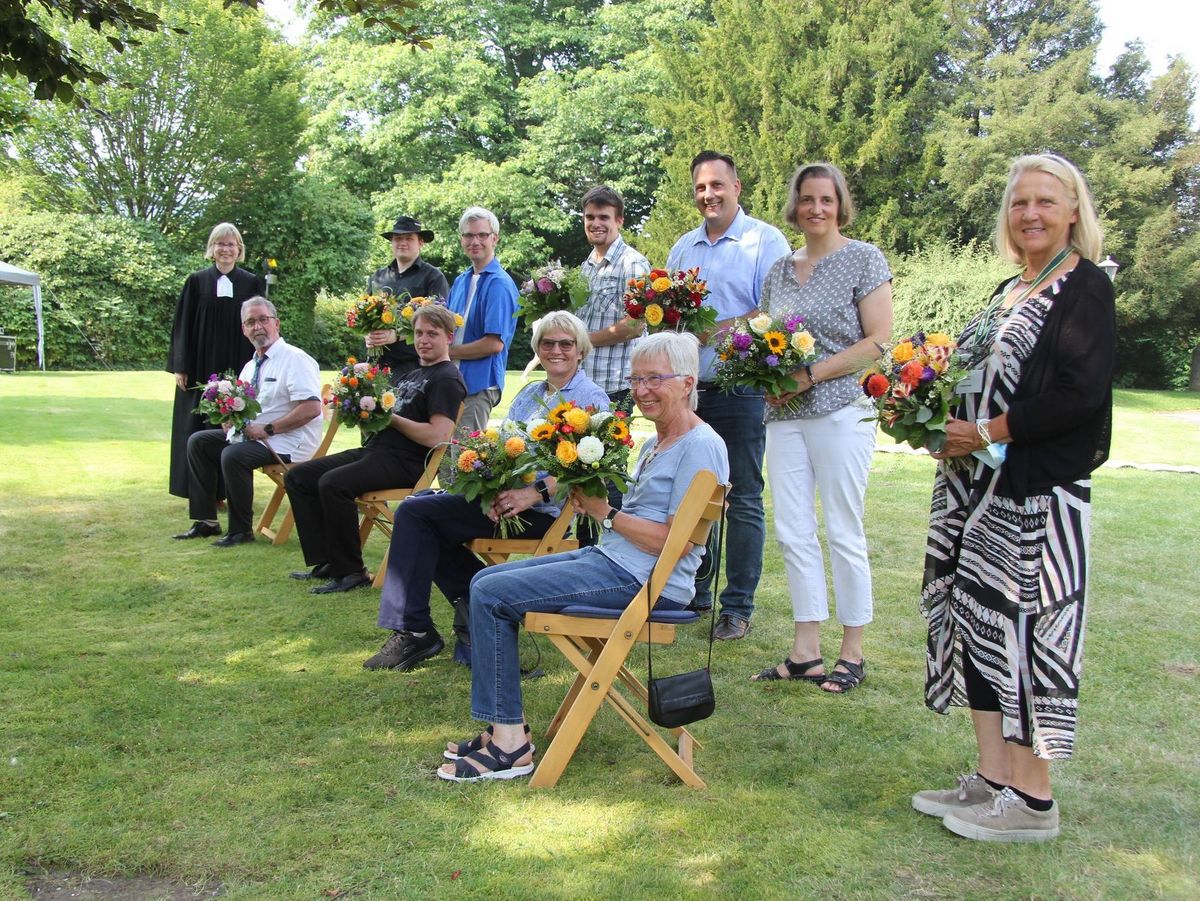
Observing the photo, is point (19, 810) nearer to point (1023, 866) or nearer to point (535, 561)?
point (535, 561)

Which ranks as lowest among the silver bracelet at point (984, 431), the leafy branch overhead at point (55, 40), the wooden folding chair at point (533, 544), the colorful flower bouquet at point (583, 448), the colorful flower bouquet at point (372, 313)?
the wooden folding chair at point (533, 544)

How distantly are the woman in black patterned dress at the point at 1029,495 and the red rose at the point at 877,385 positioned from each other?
0.24 metres

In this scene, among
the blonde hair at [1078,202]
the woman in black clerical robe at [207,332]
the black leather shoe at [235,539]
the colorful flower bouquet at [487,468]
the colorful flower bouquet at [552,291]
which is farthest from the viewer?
the woman in black clerical robe at [207,332]

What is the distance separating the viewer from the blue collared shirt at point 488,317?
6566mm

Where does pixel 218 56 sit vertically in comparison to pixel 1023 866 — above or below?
above

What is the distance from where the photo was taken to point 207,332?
8.44m

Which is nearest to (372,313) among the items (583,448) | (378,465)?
(378,465)

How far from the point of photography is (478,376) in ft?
22.0

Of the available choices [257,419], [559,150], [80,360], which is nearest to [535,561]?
[257,419]

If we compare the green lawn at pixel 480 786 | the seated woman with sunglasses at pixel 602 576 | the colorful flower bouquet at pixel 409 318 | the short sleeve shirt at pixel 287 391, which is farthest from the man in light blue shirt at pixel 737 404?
the short sleeve shirt at pixel 287 391

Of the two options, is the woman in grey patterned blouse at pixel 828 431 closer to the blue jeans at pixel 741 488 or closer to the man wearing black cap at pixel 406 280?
the blue jeans at pixel 741 488

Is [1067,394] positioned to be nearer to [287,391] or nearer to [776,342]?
[776,342]

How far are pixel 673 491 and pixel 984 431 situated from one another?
113 centimetres

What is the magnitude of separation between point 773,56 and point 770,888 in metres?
27.9
